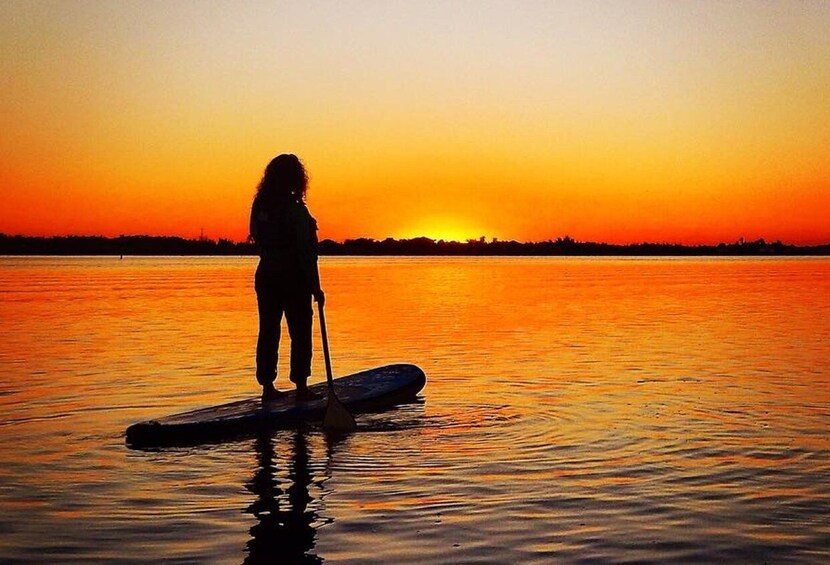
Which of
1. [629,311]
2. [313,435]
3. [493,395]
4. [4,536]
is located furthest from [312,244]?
[629,311]

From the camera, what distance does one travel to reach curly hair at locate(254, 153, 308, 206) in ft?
38.8

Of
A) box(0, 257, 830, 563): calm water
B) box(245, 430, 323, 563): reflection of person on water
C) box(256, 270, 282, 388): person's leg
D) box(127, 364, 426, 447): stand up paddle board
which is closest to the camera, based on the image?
box(245, 430, 323, 563): reflection of person on water

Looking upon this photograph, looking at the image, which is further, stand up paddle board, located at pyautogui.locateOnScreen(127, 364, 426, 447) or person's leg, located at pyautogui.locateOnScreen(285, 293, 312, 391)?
person's leg, located at pyautogui.locateOnScreen(285, 293, 312, 391)

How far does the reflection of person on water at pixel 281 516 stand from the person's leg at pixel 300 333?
2051 mm

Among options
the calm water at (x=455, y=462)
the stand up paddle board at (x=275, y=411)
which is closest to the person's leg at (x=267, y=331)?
the stand up paddle board at (x=275, y=411)

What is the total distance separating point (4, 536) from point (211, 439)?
363 centimetres

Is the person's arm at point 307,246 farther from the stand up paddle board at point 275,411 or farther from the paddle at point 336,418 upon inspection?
the stand up paddle board at point 275,411

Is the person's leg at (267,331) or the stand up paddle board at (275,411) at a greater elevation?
the person's leg at (267,331)

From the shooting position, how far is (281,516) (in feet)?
25.3

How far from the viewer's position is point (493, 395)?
47.3 feet

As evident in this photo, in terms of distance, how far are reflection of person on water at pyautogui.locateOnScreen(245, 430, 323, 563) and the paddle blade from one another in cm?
117

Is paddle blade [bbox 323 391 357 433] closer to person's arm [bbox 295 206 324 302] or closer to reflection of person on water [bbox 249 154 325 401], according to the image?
reflection of person on water [bbox 249 154 325 401]

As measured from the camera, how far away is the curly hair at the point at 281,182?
11.8 metres

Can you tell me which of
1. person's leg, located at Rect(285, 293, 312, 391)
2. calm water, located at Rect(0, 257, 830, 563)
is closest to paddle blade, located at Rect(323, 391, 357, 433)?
calm water, located at Rect(0, 257, 830, 563)
